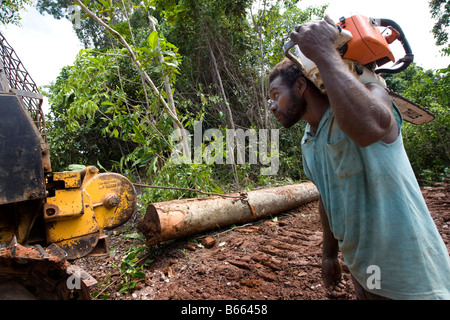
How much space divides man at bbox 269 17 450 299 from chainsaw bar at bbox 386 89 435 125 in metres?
0.23

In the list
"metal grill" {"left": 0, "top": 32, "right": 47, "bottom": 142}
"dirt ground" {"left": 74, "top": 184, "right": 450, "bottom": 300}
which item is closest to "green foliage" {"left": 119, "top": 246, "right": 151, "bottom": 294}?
"dirt ground" {"left": 74, "top": 184, "right": 450, "bottom": 300}

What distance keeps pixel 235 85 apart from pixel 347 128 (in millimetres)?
6871

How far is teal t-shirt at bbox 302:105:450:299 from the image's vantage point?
1.07m

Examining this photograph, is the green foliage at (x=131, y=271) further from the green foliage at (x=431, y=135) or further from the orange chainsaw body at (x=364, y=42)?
the green foliage at (x=431, y=135)

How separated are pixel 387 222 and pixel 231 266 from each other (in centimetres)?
202

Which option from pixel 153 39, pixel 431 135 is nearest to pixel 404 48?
pixel 153 39

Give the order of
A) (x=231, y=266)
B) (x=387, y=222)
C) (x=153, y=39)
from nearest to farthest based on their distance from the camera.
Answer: (x=387, y=222) → (x=231, y=266) → (x=153, y=39)

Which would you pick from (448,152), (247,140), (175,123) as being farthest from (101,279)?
(448,152)

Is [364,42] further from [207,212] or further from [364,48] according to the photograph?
[207,212]

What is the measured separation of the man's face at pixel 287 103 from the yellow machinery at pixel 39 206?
1.25 meters

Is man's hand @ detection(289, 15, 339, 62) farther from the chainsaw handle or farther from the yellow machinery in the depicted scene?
the yellow machinery

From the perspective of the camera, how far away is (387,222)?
42.6 inches

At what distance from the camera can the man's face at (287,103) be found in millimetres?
1398

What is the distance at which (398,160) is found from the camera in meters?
1.10
